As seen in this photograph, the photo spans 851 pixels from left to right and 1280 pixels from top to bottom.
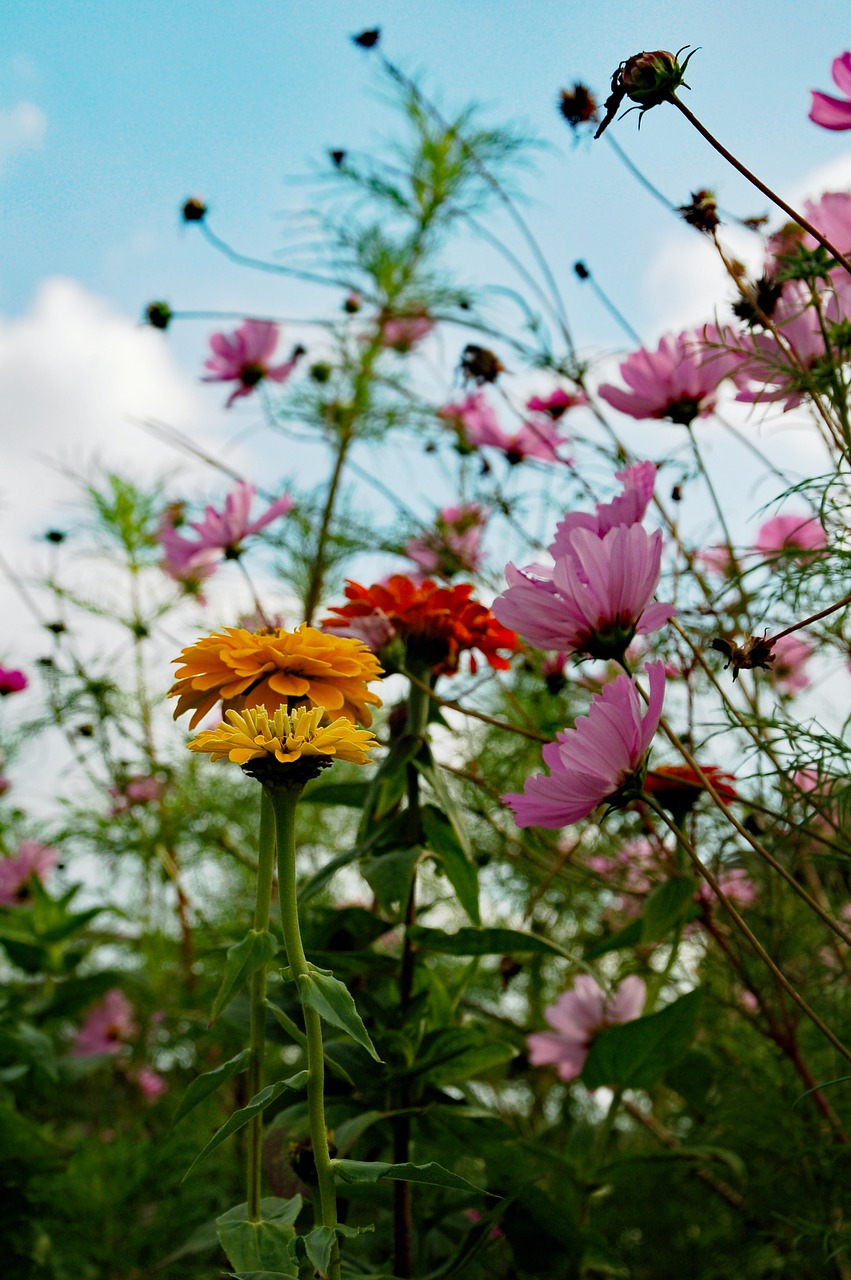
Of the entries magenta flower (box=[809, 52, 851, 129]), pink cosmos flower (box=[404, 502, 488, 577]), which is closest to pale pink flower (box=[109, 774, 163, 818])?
pink cosmos flower (box=[404, 502, 488, 577])

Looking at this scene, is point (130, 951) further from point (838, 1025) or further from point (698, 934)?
point (838, 1025)

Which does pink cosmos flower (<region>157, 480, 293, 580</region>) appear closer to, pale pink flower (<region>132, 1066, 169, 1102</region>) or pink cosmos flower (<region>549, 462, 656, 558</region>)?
pink cosmos flower (<region>549, 462, 656, 558</region>)

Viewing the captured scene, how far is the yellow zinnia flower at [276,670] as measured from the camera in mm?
427

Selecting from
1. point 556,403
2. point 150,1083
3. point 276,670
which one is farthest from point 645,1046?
point 150,1083

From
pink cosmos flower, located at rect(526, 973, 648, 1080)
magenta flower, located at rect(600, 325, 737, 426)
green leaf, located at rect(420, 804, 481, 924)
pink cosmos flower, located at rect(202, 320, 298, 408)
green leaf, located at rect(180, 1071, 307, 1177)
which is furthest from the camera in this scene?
pink cosmos flower, located at rect(202, 320, 298, 408)

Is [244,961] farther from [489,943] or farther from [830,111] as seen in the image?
[830,111]

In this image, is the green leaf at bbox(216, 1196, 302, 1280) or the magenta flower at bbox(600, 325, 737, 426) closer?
the green leaf at bbox(216, 1196, 302, 1280)

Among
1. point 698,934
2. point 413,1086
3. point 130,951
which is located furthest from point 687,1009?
point 130,951

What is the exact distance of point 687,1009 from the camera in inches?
22.5

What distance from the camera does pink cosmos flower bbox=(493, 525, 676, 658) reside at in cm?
46

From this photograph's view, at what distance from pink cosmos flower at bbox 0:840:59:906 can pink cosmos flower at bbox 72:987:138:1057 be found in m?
0.22

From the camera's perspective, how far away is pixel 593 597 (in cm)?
47

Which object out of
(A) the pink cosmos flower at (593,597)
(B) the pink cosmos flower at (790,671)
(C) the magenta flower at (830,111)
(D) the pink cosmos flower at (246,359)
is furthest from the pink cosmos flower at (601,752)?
(D) the pink cosmos flower at (246,359)

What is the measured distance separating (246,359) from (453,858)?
0.71 meters
